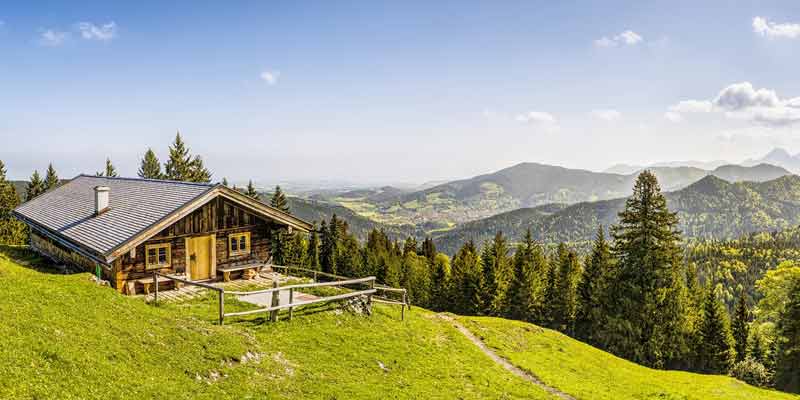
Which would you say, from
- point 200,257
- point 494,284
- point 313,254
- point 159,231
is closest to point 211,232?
point 200,257

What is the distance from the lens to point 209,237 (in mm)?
28156

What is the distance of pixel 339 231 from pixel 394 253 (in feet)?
42.9

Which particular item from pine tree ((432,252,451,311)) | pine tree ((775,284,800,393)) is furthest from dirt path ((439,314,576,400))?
pine tree ((432,252,451,311))

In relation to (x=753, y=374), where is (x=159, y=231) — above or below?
above

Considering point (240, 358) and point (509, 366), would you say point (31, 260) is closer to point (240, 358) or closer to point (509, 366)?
point (240, 358)

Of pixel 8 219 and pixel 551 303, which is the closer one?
pixel 551 303

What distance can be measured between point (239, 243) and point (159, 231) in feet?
18.6

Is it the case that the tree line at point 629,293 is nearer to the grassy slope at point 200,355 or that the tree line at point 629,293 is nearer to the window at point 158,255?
the window at point 158,255

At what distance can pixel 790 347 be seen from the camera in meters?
40.6

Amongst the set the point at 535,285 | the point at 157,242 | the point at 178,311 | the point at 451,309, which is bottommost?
the point at 451,309

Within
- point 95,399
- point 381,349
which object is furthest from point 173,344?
point 381,349

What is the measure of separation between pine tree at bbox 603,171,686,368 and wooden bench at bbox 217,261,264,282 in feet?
108

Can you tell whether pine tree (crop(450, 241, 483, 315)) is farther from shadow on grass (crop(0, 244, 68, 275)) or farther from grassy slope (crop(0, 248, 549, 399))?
shadow on grass (crop(0, 244, 68, 275))

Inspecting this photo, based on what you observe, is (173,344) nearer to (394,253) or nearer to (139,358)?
(139,358)
